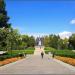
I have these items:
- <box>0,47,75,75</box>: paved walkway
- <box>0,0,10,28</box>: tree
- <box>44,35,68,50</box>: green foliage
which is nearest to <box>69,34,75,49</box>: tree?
<box>44,35,68,50</box>: green foliage

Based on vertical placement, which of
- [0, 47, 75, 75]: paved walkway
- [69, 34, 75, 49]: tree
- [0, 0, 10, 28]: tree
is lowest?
[0, 47, 75, 75]: paved walkway

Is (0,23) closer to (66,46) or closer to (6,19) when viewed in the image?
(6,19)

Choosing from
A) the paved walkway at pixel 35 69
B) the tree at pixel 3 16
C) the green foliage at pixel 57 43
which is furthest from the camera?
the green foliage at pixel 57 43

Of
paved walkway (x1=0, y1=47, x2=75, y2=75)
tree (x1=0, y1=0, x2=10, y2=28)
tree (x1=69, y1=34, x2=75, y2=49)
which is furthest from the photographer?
tree (x1=69, y1=34, x2=75, y2=49)

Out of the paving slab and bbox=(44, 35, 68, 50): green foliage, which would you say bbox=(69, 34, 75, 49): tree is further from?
the paving slab

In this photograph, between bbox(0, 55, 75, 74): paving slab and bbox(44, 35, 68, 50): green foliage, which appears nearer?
bbox(0, 55, 75, 74): paving slab

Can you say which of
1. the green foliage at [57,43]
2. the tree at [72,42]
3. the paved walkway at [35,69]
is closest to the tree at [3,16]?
the paved walkway at [35,69]

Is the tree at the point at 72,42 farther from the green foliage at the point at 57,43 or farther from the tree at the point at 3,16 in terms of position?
the tree at the point at 3,16

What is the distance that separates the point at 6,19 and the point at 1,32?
15.3 m

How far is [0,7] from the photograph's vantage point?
69312mm

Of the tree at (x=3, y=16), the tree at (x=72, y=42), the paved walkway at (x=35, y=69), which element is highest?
the tree at (x=3, y=16)

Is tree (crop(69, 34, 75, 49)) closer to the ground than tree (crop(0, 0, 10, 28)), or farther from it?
closer to the ground

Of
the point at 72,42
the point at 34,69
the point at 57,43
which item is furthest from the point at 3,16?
the point at 57,43

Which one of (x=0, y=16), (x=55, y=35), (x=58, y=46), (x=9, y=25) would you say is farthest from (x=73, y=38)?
(x=0, y=16)
